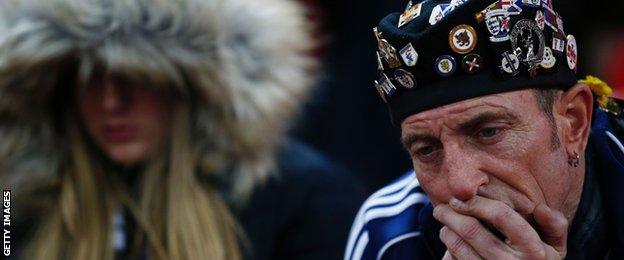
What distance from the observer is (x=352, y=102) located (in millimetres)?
5926

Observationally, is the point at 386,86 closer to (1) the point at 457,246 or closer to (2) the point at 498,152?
(2) the point at 498,152

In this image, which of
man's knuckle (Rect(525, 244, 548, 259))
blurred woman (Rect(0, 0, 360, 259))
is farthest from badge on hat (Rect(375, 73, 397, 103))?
blurred woman (Rect(0, 0, 360, 259))

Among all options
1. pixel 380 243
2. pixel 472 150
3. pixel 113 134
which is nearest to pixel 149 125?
pixel 113 134

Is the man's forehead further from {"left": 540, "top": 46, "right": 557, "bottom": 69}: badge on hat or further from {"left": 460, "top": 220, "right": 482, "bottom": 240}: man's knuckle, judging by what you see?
{"left": 460, "top": 220, "right": 482, "bottom": 240}: man's knuckle

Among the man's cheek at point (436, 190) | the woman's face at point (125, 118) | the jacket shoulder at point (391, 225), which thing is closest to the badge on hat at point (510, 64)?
the man's cheek at point (436, 190)

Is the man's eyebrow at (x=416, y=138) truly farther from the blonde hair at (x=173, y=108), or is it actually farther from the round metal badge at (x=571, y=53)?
the blonde hair at (x=173, y=108)

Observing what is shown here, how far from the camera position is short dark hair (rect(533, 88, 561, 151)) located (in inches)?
123

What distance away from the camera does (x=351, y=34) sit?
596cm

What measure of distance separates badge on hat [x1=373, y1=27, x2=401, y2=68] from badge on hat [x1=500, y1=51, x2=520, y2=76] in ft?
0.93

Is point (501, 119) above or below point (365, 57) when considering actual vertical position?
above

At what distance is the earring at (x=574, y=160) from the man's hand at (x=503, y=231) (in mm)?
202

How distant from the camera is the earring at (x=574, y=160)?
3.18 meters

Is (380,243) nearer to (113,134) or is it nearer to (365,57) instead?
(113,134)

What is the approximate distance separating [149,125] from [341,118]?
62.2 inches
